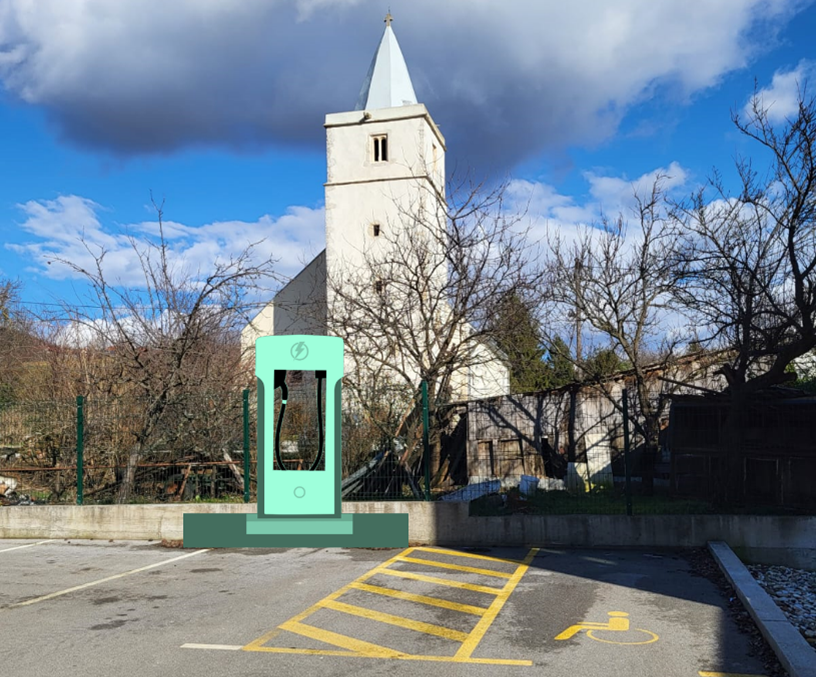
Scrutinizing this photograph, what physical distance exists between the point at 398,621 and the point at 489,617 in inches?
36.0

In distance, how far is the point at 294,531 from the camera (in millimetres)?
2881

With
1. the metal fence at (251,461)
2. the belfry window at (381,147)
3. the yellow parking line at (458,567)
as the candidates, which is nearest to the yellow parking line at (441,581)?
the yellow parking line at (458,567)

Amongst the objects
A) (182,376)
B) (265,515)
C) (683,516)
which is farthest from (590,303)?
(265,515)

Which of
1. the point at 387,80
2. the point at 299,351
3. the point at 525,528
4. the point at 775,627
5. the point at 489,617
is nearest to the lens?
the point at 299,351

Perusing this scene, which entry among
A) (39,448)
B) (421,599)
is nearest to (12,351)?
(39,448)

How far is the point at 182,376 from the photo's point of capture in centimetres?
1405

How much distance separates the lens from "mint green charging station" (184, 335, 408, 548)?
2.70 metres

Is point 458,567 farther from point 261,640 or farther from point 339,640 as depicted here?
point 261,640

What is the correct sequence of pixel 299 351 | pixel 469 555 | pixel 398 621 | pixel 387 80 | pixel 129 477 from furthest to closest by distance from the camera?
pixel 387 80
pixel 129 477
pixel 469 555
pixel 398 621
pixel 299 351

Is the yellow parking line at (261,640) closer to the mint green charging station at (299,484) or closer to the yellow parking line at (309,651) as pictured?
the yellow parking line at (309,651)

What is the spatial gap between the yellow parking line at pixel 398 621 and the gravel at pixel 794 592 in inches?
124

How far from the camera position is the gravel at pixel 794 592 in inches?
298

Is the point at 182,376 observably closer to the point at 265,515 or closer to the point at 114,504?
the point at 114,504

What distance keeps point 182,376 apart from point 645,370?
10.0 m
